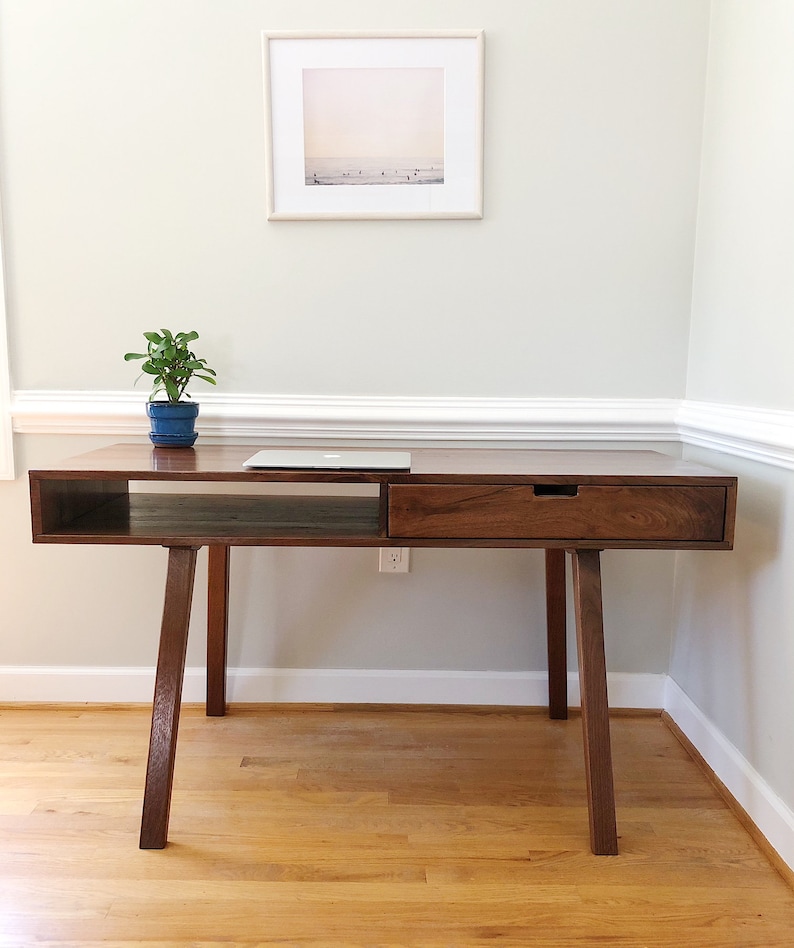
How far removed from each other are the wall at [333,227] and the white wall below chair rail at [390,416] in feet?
0.07

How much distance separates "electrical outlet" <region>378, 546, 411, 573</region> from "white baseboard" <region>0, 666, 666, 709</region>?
0.90ft

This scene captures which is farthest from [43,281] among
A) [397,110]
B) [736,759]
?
[736,759]

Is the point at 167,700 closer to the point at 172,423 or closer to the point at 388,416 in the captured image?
Result: the point at 172,423

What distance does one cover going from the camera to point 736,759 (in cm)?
154

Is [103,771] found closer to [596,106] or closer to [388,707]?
[388,707]

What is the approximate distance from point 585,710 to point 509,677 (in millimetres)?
575

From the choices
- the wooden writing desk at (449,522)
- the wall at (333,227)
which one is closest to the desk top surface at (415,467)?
the wooden writing desk at (449,522)

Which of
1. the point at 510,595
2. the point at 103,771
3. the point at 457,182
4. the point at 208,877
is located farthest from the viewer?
the point at 510,595

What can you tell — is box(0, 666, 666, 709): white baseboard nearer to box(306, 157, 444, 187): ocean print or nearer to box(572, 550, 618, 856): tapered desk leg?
box(572, 550, 618, 856): tapered desk leg

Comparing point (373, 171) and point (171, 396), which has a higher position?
point (373, 171)

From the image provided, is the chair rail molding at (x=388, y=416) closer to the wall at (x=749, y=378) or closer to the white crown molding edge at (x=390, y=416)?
the white crown molding edge at (x=390, y=416)

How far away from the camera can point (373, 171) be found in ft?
5.79

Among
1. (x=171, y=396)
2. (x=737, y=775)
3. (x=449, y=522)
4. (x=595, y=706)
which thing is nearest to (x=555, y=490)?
(x=449, y=522)

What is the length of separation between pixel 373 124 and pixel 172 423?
844 millimetres
